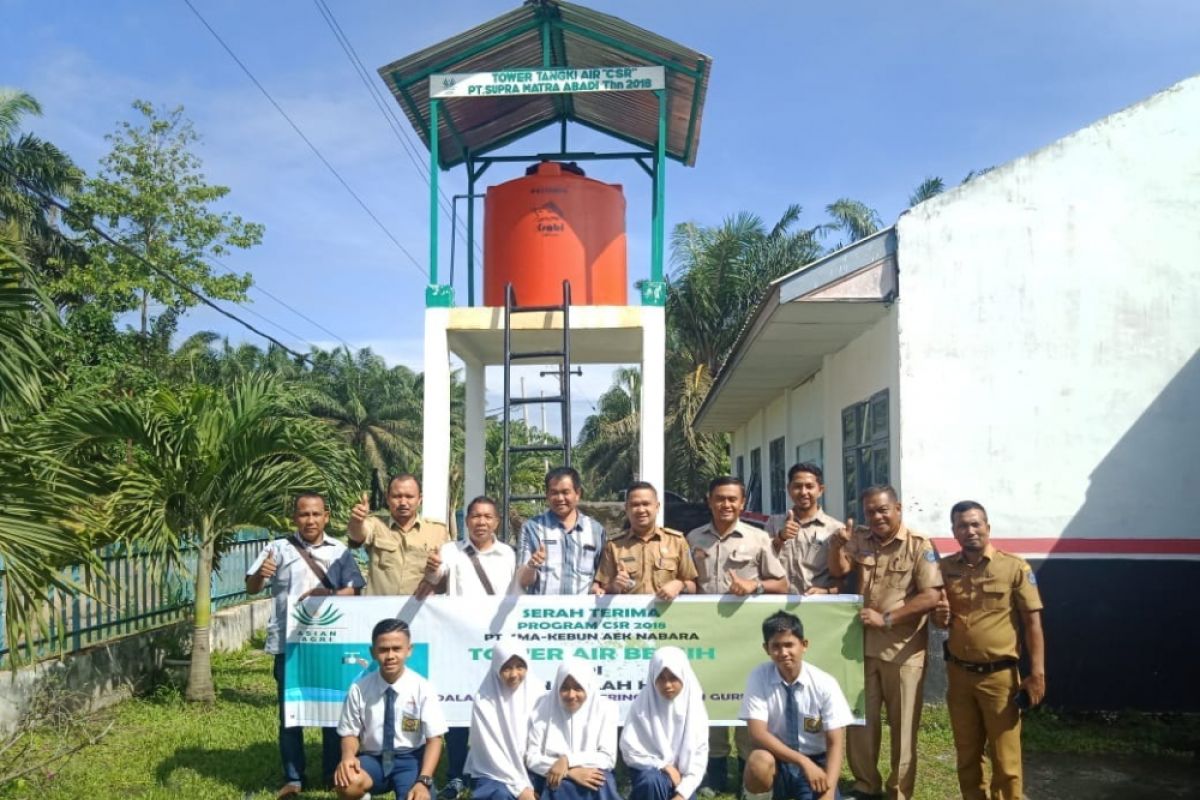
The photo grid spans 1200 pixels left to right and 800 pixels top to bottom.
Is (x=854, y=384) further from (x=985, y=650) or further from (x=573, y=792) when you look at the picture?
(x=573, y=792)

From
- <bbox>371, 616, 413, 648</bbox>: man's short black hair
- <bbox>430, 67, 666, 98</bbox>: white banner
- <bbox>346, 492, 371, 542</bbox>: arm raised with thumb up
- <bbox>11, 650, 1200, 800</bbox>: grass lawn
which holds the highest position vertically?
<bbox>430, 67, 666, 98</bbox>: white banner

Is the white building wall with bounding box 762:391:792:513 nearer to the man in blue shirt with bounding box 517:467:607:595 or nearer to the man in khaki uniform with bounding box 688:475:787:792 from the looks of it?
the man in khaki uniform with bounding box 688:475:787:792

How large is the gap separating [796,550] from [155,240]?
23.2 meters

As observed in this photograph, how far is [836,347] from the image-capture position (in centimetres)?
1034

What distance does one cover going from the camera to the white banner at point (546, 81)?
815cm

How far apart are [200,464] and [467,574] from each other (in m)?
3.09

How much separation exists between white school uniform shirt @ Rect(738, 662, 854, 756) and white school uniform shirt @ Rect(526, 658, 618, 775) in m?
0.70

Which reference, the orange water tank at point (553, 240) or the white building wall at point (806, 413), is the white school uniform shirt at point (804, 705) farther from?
the white building wall at point (806, 413)

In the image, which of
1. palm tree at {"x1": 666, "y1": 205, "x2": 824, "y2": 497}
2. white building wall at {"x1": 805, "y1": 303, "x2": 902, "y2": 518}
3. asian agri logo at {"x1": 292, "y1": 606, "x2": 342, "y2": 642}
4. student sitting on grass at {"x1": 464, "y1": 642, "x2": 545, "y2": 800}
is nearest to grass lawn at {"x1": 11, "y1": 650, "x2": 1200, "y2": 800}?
asian agri logo at {"x1": 292, "y1": 606, "x2": 342, "y2": 642}

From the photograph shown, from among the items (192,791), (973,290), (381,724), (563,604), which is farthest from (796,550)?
(192,791)

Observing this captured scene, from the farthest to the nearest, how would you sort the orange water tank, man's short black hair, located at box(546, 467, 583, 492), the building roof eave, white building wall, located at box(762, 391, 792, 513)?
white building wall, located at box(762, 391, 792, 513) < the orange water tank < the building roof eave < man's short black hair, located at box(546, 467, 583, 492)

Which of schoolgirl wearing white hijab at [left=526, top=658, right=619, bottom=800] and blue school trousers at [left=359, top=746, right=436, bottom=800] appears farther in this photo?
blue school trousers at [left=359, top=746, right=436, bottom=800]

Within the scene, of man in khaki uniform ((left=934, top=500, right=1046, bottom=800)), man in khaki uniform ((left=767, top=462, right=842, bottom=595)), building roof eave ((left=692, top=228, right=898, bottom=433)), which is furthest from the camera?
building roof eave ((left=692, top=228, right=898, bottom=433))

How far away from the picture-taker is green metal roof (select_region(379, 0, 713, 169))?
8141 millimetres
